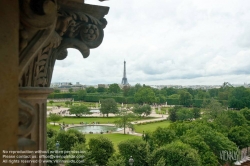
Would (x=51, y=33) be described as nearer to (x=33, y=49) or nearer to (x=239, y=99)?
(x=33, y=49)

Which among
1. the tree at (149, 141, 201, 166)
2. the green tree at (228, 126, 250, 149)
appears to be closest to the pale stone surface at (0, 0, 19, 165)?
the tree at (149, 141, 201, 166)

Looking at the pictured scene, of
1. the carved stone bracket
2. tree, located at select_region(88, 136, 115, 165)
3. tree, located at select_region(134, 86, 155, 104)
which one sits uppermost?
the carved stone bracket

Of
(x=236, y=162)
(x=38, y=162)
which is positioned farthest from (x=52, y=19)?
(x=236, y=162)

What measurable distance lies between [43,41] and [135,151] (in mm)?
15474

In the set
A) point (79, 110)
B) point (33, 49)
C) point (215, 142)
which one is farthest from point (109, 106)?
point (33, 49)

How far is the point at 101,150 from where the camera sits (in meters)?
17.8

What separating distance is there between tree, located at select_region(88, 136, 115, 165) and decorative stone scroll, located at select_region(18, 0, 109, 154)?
51.4ft

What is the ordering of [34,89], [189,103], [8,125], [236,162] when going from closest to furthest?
[8,125], [34,89], [236,162], [189,103]

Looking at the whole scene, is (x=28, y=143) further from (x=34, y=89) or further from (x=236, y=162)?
(x=236, y=162)

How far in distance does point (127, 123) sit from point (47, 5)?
3163 cm

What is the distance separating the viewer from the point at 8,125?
1865mm

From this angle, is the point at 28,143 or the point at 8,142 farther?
the point at 28,143

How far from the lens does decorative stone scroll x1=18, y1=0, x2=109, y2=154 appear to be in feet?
6.88

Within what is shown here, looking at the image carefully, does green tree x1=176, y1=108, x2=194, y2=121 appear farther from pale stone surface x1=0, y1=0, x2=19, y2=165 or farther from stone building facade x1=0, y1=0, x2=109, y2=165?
pale stone surface x1=0, y1=0, x2=19, y2=165
